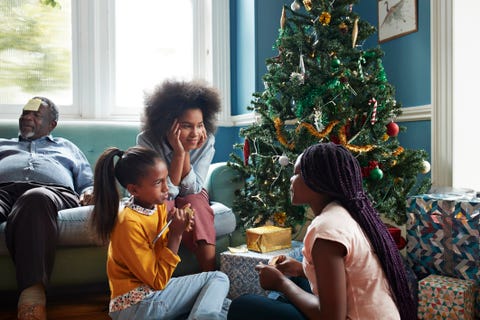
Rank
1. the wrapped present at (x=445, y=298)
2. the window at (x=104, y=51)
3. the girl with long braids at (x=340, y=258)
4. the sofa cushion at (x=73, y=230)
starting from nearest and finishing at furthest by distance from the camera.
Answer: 1. the girl with long braids at (x=340, y=258)
2. the wrapped present at (x=445, y=298)
3. the sofa cushion at (x=73, y=230)
4. the window at (x=104, y=51)

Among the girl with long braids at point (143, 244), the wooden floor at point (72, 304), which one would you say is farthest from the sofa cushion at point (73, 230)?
the girl with long braids at point (143, 244)

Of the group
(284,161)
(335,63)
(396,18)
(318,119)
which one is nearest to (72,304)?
(284,161)

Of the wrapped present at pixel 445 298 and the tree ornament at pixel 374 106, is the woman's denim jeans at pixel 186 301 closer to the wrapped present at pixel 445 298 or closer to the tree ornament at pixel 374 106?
the wrapped present at pixel 445 298

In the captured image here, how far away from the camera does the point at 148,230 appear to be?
1.54 metres

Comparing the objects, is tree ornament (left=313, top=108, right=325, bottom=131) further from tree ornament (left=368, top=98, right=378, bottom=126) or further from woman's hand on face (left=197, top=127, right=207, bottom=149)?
woman's hand on face (left=197, top=127, right=207, bottom=149)

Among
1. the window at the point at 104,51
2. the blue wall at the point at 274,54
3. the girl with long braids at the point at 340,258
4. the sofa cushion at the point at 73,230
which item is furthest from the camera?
the window at the point at 104,51

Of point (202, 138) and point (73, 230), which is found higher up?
point (202, 138)

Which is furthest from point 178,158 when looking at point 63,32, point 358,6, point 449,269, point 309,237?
point 63,32

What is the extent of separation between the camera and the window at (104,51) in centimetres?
324

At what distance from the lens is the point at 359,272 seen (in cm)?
111

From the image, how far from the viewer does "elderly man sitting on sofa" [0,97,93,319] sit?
183 centimetres

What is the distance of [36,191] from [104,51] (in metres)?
1.66

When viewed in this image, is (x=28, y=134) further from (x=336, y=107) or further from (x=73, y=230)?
(x=336, y=107)

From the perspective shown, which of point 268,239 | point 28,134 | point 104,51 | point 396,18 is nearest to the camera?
point 268,239
